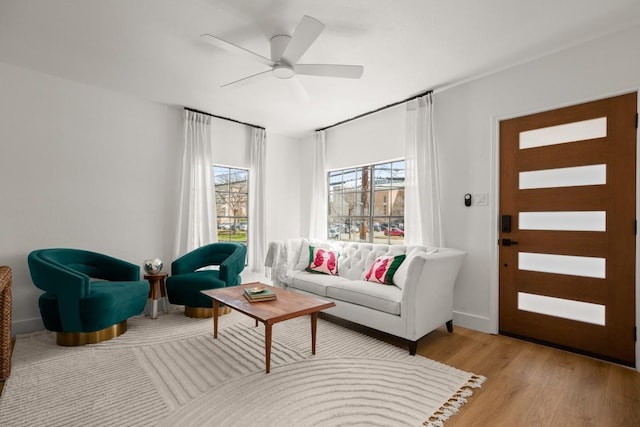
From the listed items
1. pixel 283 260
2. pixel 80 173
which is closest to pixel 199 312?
pixel 283 260

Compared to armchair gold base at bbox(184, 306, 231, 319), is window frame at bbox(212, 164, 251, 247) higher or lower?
higher

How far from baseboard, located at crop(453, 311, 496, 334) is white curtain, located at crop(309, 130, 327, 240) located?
2455 millimetres

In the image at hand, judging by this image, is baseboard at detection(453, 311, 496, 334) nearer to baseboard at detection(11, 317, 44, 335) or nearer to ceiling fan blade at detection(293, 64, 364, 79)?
ceiling fan blade at detection(293, 64, 364, 79)

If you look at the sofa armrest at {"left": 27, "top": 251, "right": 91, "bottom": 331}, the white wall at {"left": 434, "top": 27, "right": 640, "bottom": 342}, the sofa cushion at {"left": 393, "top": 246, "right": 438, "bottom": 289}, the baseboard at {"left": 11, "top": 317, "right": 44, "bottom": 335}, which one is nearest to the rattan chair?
the sofa armrest at {"left": 27, "top": 251, "right": 91, "bottom": 331}

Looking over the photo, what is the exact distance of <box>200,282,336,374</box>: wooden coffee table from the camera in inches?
90.4

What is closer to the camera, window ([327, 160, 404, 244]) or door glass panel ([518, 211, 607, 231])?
door glass panel ([518, 211, 607, 231])

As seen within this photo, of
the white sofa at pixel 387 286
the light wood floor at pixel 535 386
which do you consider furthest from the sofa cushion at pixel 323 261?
the light wood floor at pixel 535 386

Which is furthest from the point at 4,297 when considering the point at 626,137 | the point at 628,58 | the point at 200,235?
the point at 628,58

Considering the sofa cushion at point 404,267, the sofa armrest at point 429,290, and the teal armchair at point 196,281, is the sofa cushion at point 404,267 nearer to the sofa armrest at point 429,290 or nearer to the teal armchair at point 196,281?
the sofa armrest at point 429,290

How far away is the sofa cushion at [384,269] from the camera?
3279mm

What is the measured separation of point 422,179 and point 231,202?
3028 millimetres

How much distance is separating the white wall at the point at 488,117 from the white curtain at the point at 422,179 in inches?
4.1

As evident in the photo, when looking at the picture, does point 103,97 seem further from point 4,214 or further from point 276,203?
point 276,203

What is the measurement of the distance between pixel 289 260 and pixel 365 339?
1.58m
